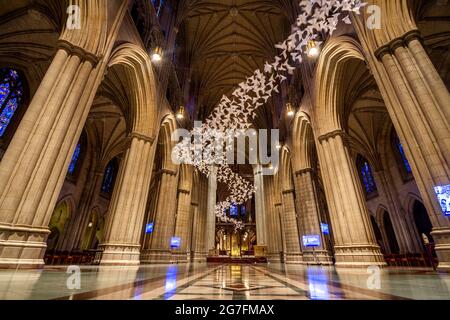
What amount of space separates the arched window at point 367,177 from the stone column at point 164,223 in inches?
676

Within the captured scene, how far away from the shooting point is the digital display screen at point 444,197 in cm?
439

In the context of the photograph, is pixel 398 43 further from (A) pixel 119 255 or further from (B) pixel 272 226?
(B) pixel 272 226

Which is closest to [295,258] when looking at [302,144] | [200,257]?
[302,144]

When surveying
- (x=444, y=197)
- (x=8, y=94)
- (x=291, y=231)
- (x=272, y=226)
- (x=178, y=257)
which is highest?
(x=8, y=94)

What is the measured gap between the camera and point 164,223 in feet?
39.4

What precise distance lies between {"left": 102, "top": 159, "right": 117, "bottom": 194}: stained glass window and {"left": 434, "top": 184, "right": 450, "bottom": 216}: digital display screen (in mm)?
23146

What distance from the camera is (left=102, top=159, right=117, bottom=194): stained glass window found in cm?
2125

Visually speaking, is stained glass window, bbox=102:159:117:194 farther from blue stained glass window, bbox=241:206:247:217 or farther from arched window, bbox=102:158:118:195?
blue stained glass window, bbox=241:206:247:217

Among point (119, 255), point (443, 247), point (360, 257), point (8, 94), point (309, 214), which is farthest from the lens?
point (8, 94)

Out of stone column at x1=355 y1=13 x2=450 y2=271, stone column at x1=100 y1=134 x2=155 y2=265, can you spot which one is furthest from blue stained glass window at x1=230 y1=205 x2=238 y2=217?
stone column at x1=355 y1=13 x2=450 y2=271

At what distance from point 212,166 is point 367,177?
572 inches

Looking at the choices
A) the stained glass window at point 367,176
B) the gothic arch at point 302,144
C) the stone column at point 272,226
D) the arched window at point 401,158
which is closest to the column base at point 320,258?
the gothic arch at point 302,144

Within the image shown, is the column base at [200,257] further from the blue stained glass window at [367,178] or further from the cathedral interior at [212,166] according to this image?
the blue stained glass window at [367,178]

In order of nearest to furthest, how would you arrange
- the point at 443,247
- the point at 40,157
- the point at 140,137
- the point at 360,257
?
the point at 443,247
the point at 40,157
the point at 360,257
the point at 140,137
